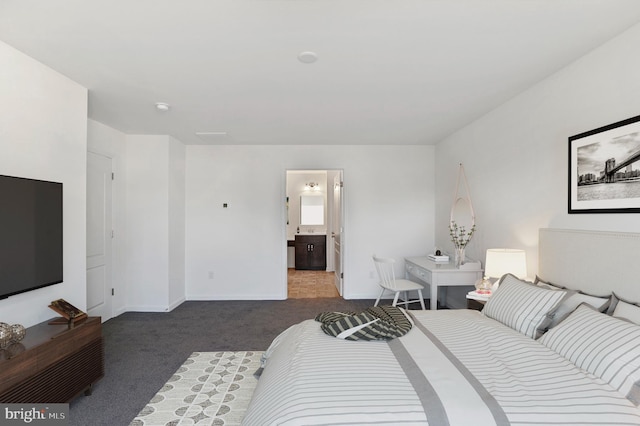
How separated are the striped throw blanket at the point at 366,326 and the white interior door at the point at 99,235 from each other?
10.3 ft

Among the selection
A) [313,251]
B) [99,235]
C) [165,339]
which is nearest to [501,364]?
[165,339]

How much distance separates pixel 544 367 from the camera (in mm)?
1635

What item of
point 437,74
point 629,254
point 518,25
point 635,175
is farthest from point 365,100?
point 629,254

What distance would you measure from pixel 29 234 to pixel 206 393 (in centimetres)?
168

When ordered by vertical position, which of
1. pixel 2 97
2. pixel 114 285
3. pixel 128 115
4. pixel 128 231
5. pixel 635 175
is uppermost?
pixel 128 115

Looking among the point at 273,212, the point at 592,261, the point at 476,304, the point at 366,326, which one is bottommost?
the point at 476,304

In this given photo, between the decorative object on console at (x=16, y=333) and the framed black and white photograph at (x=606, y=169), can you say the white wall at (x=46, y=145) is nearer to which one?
the decorative object on console at (x=16, y=333)

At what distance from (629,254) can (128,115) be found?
4.55m

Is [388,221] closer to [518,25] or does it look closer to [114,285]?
[518,25]

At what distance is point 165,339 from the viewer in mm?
3580

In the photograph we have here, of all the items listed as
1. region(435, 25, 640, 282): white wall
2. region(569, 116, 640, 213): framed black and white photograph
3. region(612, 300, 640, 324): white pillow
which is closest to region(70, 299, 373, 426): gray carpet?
region(435, 25, 640, 282): white wall

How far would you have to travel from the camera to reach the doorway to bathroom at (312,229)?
688cm

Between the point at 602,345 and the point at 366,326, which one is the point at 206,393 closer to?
the point at 366,326

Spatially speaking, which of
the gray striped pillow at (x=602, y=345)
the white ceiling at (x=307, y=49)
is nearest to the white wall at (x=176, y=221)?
the white ceiling at (x=307, y=49)
